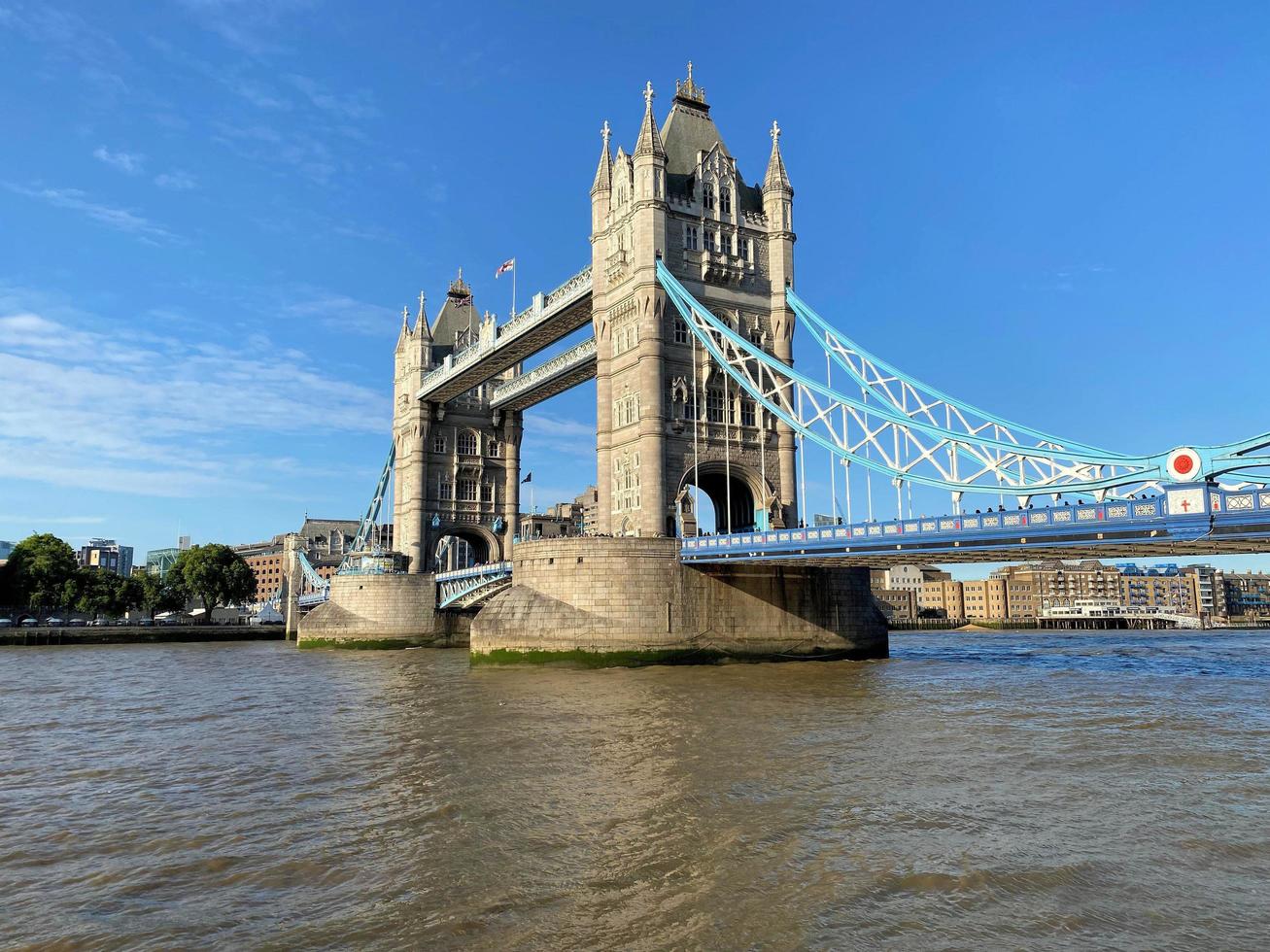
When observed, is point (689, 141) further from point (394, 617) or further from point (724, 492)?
point (394, 617)

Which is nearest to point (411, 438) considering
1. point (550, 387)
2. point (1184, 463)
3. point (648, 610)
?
point (550, 387)

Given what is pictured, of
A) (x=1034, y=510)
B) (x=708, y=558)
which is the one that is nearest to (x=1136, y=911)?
(x=1034, y=510)

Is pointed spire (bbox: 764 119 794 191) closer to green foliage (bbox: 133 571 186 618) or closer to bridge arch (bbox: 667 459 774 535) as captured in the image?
bridge arch (bbox: 667 459 774 535)

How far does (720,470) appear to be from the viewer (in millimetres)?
45688

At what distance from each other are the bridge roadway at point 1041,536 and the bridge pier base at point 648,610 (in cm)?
203

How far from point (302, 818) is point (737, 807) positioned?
596cm

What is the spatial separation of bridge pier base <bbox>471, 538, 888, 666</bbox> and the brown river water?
475 inches

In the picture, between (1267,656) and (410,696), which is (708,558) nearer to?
(410,696)

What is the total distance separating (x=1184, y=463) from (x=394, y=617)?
49300mm

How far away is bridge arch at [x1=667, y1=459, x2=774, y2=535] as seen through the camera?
43062 millimetres

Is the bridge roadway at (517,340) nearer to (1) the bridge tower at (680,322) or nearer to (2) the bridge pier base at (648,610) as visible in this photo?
(1) the bridge tower at (680,322)

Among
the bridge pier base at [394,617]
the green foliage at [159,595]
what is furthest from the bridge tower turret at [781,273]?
the green foliage at [159,595]

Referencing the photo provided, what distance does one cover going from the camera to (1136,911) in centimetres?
866

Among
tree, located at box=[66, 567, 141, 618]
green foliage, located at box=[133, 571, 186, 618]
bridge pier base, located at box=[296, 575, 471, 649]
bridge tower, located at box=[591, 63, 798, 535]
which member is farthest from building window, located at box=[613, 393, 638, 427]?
green foliage, located at box=[133, 571, 186, 618]
